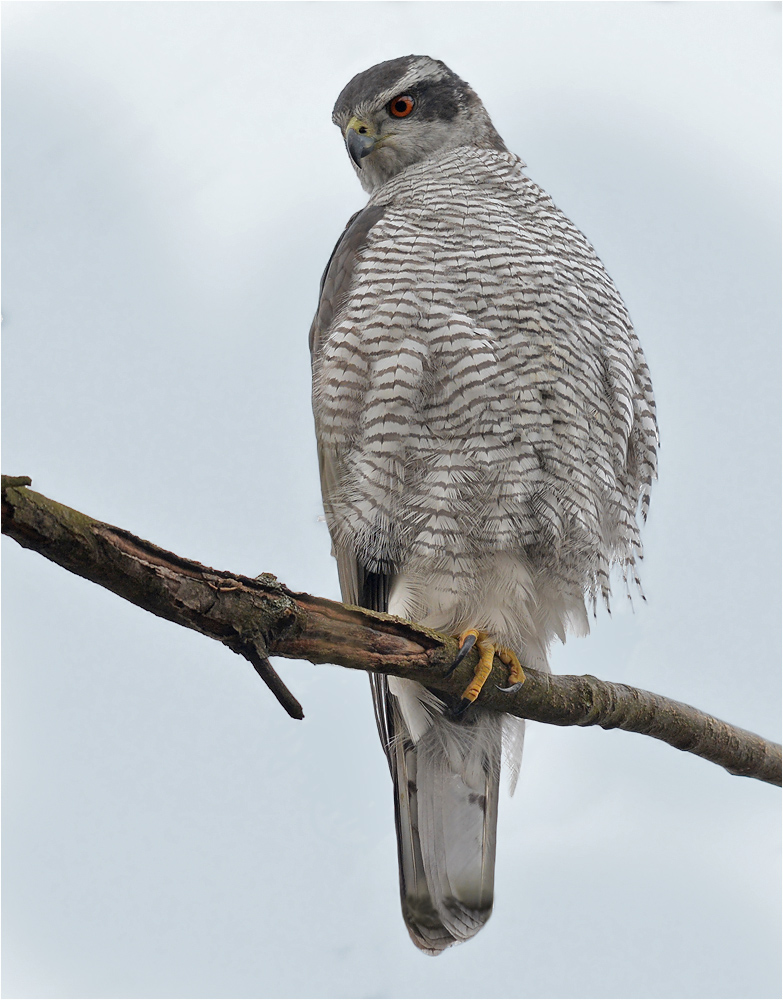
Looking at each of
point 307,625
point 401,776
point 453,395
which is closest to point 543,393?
point 453,395

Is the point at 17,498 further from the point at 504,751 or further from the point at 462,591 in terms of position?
the point at 504,751

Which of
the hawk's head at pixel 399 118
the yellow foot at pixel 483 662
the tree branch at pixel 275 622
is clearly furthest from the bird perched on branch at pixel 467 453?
the hawk's head at pixel 399 118

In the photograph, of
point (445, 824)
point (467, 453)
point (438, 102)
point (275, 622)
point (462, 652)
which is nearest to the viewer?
point (275, 622)

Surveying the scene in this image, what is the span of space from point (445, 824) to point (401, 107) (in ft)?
9.23

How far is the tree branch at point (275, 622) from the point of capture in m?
1.59

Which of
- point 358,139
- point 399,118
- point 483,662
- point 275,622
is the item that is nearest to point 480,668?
point 483,662

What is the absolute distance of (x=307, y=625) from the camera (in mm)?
1913

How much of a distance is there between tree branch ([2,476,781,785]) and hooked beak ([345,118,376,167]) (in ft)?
7.08

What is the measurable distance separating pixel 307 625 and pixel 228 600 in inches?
8.5

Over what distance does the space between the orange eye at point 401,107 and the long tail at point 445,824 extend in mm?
2280

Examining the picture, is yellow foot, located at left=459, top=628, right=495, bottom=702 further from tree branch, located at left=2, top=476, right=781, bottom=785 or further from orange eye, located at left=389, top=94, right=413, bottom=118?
orange eye, located at left=389, top=94, right=413, bottom=118

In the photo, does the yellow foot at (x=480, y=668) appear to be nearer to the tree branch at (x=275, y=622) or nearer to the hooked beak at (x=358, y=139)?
the tree branch at (x=275, y=622)

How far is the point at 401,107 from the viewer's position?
356 centimetres

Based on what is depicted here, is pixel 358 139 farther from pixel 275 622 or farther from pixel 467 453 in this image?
pixel 275 622
